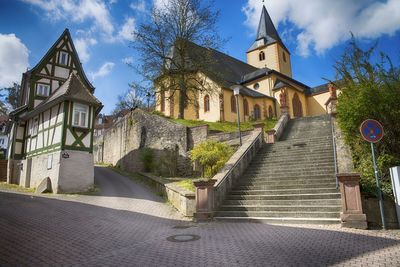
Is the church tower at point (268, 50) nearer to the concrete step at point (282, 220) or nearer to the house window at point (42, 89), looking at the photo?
the house window at point (42, 89)

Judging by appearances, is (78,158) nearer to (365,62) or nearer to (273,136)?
(273,136)

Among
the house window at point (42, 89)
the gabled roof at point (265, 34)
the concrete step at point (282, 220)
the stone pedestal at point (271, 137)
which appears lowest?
the concrete step at point (282, 220)

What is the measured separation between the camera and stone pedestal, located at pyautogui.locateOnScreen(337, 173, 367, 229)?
7.45 m

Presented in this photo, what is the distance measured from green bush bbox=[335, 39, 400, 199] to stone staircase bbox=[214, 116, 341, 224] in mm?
1244

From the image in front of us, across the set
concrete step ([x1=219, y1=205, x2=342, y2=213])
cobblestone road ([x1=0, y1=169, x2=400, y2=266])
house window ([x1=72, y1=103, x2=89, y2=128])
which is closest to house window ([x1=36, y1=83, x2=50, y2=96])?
house window ([x1=72, y1=103, x2=89, y2=128])

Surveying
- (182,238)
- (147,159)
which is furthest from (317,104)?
(182,238)

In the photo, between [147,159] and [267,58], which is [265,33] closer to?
[267,58]

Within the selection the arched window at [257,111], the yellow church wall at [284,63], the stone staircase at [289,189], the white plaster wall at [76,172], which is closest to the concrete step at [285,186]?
the stone staircase at [289,189]

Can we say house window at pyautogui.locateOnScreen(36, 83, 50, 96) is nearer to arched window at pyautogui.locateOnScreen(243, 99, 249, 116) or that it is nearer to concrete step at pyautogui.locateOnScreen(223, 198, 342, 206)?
concrete step at pyautogui.locateOnScreen(223, 198, 342, 206)

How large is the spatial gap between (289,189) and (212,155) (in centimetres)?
445

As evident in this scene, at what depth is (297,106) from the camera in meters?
40.1

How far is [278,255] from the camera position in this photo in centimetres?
539

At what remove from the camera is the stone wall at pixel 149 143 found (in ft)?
65.6

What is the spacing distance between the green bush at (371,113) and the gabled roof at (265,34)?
1618 inches
